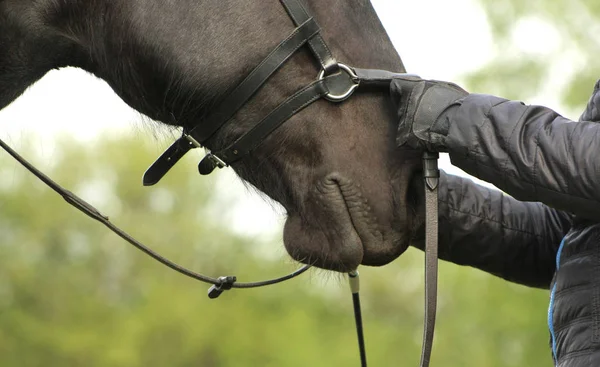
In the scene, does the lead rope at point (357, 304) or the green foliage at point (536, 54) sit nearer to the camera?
the lead rope at point (357, 304)

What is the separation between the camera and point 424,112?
2635 millimetres

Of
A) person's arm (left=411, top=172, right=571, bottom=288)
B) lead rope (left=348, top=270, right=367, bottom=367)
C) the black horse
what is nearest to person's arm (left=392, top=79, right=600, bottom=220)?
the black horse

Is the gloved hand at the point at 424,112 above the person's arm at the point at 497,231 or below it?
below

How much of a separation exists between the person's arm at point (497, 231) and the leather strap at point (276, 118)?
2.91 feet

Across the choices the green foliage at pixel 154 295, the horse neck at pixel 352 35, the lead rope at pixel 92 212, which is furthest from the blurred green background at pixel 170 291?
the horse neck at pixel 352 35

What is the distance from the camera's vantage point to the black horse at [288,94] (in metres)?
2.71

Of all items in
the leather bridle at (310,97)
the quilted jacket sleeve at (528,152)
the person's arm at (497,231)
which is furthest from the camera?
the person's arm at (497,231)

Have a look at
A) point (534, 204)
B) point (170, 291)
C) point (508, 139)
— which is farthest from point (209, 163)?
point (170, 291)

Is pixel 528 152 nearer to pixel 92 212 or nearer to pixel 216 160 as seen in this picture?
pixel 216 160

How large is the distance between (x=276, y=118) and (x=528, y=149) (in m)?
0.73

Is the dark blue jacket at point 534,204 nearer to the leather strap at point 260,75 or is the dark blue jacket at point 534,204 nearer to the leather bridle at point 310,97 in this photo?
the leather bridle at point 310,97

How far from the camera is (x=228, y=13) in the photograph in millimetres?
2766

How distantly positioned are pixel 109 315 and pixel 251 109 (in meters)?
21.7

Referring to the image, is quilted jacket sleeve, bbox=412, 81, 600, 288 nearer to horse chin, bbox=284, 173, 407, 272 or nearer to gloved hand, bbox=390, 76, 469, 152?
gloved hand, bbox=390, 76, 469, 152
